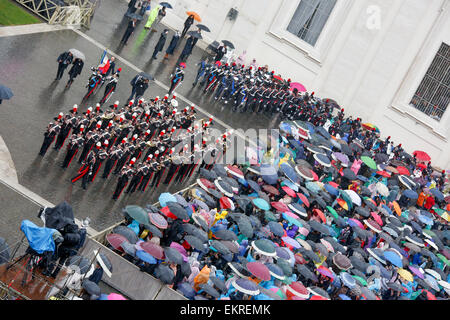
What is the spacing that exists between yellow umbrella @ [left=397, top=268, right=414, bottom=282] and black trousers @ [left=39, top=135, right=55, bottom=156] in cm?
1126

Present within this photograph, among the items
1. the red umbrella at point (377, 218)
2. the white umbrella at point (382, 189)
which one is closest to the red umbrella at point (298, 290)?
the red umbrella at point (377, 218)

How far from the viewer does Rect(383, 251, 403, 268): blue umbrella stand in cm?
2124

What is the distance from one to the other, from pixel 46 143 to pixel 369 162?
1443 centimetres

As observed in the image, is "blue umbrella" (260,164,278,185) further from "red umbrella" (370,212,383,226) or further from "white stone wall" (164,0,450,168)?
"white stone wall" (164,0,450,168)

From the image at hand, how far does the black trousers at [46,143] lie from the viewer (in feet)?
65.2

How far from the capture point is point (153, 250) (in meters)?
Answer: 15.4

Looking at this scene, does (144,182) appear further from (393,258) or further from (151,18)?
(151,18)

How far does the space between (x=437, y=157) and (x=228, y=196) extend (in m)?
21.1

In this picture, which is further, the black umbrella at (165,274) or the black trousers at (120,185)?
the black trousers at (120,185)

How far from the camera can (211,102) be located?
30719mm

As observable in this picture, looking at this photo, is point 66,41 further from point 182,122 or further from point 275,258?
point 275,258

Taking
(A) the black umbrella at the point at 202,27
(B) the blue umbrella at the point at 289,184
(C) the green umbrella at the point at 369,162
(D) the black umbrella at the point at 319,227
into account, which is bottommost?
(D) the black umbrella at the point at 319,227

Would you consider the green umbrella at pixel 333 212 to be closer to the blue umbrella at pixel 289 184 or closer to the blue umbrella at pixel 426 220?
the blue umbrella at pixel 289 184

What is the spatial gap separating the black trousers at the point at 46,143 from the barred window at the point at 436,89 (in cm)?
2368
